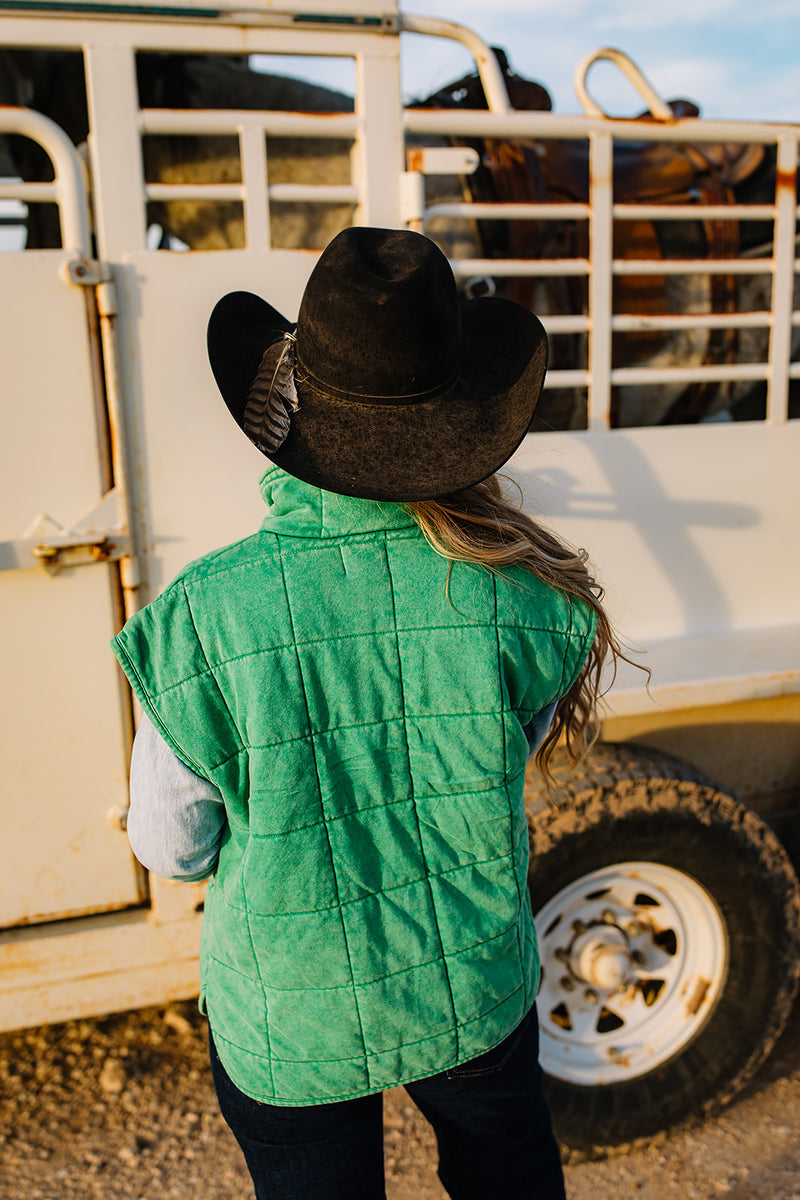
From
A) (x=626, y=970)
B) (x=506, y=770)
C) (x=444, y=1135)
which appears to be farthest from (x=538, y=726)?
(x=626, y=970)

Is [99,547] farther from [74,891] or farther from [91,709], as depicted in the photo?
[74,891]

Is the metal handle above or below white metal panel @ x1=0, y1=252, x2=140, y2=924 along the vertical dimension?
above

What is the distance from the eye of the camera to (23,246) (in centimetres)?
274

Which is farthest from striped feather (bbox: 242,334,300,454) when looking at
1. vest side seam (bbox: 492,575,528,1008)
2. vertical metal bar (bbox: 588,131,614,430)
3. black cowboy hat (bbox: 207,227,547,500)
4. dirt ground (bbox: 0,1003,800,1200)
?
dirt ground (bbox: 0,1003,800,1200)

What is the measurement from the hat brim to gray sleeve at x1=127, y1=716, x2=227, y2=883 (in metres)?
0.38

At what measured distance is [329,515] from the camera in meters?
1.04

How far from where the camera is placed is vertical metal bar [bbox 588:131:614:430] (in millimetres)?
2039

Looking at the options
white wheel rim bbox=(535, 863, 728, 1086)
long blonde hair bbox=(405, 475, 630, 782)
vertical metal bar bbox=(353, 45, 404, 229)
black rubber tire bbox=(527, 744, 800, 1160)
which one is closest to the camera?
long blonde hair bbox=(405, 475, 630, 782)

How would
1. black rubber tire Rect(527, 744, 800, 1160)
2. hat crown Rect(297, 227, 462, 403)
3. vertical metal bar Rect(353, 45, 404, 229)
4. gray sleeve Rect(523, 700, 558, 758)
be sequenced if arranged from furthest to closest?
black rubber tire Rect(527, 744, 800, 1160)
vertical metal bar Rect(353, 45, 404, 229)
gray sleeve Rect(523, 700, 558, 758)
hat crown Rect(297, 227, 462, 403)

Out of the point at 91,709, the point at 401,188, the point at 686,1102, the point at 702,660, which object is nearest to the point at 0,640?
the point at 91,709

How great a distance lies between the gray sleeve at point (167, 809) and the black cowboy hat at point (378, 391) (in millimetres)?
378

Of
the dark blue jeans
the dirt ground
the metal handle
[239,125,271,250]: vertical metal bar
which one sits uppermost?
the metal handle

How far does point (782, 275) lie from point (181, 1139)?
8.59 feet

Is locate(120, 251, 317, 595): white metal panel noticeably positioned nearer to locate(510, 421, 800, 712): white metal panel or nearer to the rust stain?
locate(510, 421, 800, 712): white metal panel
